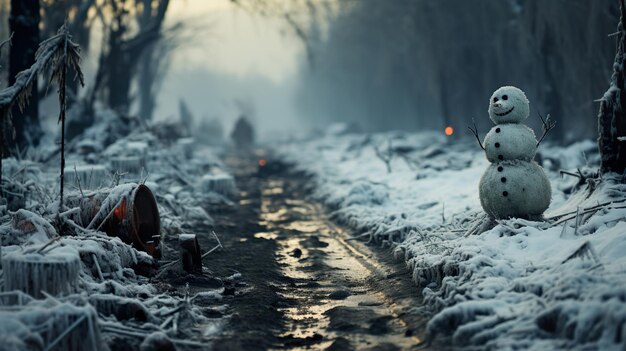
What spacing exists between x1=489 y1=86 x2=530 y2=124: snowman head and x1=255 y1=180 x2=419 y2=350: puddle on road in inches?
93.0

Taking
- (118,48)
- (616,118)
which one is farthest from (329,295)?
(118,48)

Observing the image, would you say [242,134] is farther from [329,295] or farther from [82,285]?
[82,285]

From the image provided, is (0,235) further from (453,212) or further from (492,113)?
(453,212)

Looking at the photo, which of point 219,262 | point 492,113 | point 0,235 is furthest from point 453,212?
point 0,235

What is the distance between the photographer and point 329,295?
23.2ft

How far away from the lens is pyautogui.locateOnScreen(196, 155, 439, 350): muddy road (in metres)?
5.67

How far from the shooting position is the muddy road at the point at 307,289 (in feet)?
18.6

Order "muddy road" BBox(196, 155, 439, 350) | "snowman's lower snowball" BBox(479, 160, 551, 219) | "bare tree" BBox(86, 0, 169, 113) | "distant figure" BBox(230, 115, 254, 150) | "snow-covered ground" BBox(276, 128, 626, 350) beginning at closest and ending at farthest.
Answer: "snow-covered ground" BBox(276, 128, 626, 350) → "muddy road" BBox(196, 155, 439, 350) → "snowman's lower snowball" BBox(479, 160, 551, 219) → "bare tree" BBox(86, 0, 169, 113) → "distant figure" BBox(230, 115, 254, 150)

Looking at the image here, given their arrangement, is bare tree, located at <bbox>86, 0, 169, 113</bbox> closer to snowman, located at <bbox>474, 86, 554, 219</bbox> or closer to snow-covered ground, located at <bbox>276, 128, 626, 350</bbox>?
snow-covered ground, located at <bbox>276, 128, 626, 350</bbox>

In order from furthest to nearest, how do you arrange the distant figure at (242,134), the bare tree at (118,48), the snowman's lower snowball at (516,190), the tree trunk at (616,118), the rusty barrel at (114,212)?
the distant figure at (242,134) → the bare tree at (118,48) → the tree trunk at (616,118) → the snowman's lower snowball at (516,190) → the rusty barrel at (114,212)

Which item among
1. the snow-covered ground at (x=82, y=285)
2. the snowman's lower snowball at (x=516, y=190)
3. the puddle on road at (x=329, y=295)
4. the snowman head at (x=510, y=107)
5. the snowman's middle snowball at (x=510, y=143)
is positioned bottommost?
the puddle on road at (x=329, y=295)

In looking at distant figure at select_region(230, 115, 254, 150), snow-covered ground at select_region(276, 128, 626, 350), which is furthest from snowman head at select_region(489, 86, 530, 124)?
distant figure at select_region(230, 115, 254, 150)

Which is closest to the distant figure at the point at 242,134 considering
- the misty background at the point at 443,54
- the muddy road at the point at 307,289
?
the misty background at the point at 443,54

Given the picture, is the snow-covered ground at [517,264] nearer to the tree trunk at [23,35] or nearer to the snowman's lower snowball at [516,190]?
the snowman's lower snowball at [516,190]
